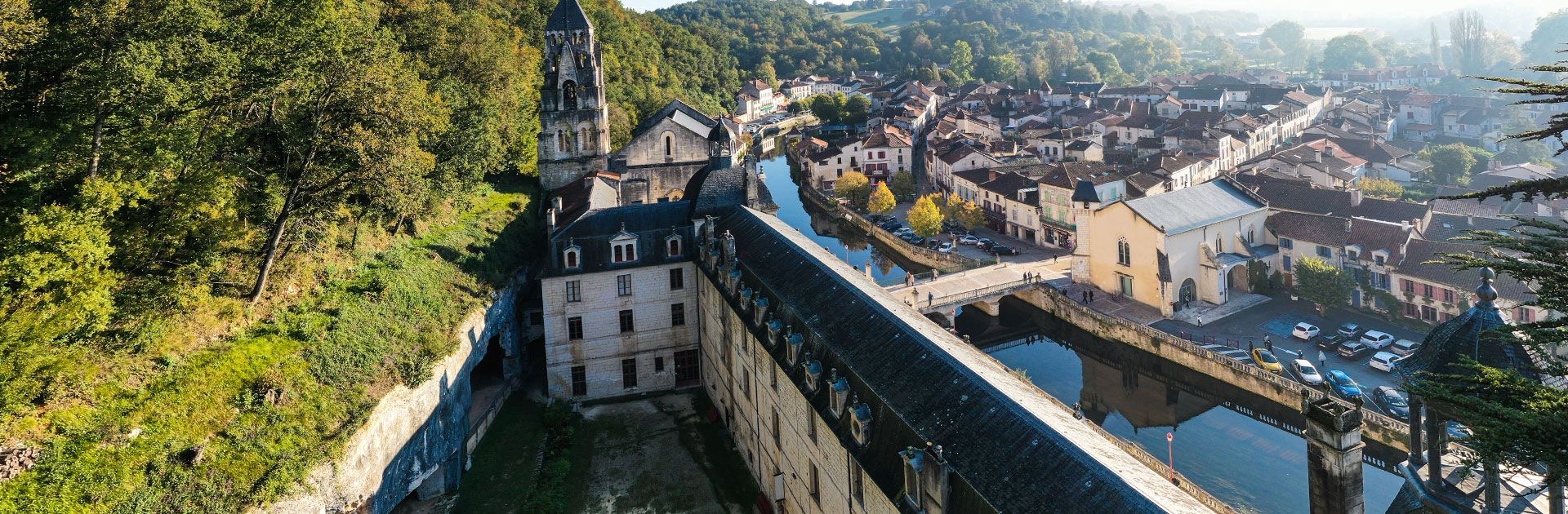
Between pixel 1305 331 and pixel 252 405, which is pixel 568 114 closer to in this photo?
pixel 252 405

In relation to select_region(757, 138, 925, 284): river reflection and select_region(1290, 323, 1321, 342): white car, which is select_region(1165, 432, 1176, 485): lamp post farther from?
select_region(757, 138, 925, 284): river reflection

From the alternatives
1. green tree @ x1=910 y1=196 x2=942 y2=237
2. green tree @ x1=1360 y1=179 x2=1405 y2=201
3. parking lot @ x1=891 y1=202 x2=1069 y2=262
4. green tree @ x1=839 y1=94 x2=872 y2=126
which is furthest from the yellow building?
green tree @ x1=839 y1=94 x2=872 y2=126

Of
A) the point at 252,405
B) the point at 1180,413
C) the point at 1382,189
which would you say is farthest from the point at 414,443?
the point at 1382,189

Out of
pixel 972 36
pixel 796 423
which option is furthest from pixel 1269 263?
pixel 972 36

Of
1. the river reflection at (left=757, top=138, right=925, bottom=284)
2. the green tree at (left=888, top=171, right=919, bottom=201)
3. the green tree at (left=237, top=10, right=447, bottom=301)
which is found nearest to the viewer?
the green tree at (left=237, top=10, right=447, bottom=301)

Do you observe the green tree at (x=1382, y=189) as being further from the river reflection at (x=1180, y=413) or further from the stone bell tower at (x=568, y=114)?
the stone bell tower at (x=568, y=114)

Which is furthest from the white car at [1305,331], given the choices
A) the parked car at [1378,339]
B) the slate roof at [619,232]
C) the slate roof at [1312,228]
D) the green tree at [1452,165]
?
the green tree at [1452,165]

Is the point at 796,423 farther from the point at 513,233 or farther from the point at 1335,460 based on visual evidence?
the point at 513,233
